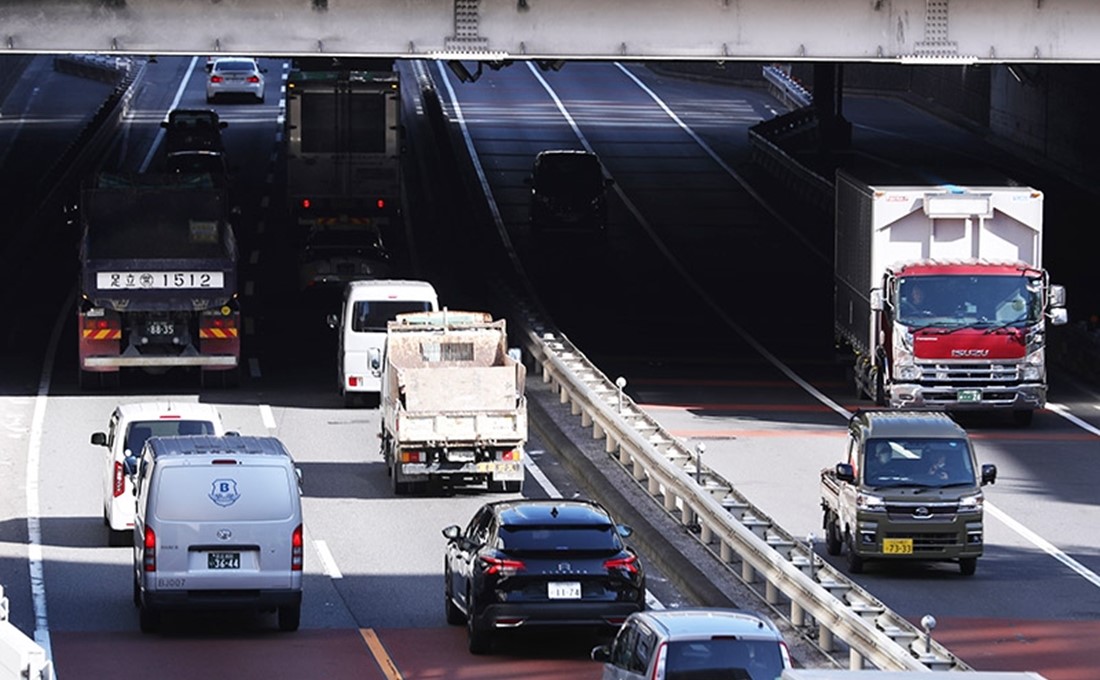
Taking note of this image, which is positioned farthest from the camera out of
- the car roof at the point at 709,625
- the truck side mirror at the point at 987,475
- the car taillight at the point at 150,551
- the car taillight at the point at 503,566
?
the truck side mirror at the point at 987,475

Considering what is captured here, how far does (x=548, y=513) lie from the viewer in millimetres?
23578

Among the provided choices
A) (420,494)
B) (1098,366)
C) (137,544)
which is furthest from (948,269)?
(137,544)

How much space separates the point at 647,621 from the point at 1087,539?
13.6 m

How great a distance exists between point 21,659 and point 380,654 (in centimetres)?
737

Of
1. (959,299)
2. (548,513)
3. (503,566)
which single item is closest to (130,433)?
(548,513)

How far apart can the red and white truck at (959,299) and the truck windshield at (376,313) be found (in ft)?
24.6

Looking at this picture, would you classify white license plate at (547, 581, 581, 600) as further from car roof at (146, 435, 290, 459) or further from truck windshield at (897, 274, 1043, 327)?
truck windshield at (897, 274, 1043, 327)

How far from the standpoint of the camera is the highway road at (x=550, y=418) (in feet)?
80.6

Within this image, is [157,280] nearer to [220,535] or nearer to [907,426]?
[907,426]

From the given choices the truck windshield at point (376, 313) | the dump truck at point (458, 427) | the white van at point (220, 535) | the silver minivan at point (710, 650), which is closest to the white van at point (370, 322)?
the truck windshield at point (376, 313)

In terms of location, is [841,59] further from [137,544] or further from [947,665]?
[947,665]

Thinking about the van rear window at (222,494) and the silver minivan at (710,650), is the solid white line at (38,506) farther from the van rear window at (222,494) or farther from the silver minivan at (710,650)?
the silver minivan at (710,650)

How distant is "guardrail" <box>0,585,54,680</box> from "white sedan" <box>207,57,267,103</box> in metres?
75.9

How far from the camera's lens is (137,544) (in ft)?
81.5
